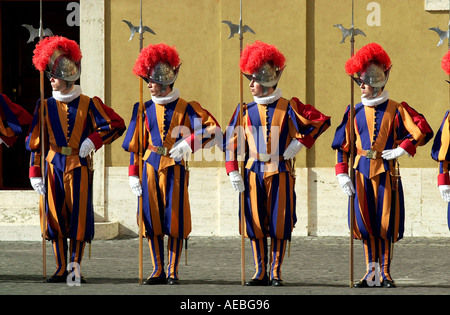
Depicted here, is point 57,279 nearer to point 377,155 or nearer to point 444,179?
point 377,155

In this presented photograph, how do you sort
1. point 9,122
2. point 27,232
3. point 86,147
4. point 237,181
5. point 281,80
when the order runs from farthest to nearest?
point 281,80 < point 27,232 < point 9,122 < point 86,147 < point 237,181

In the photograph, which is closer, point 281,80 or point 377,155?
point 377,155

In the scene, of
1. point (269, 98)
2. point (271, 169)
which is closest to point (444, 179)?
point (271, 169)

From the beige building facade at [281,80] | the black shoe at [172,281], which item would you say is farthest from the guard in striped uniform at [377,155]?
the beige building facade at [281,80]

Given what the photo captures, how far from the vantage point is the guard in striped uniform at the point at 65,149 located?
9562 mm

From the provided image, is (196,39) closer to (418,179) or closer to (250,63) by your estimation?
(418,179)

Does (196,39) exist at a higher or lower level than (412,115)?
higher

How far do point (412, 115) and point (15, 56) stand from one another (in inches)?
250

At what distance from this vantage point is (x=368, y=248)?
9477 mm

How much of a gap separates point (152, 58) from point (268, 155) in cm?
124

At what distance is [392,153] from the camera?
30.7 ft

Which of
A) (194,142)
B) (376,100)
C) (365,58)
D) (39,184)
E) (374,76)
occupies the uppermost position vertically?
(365,58)
